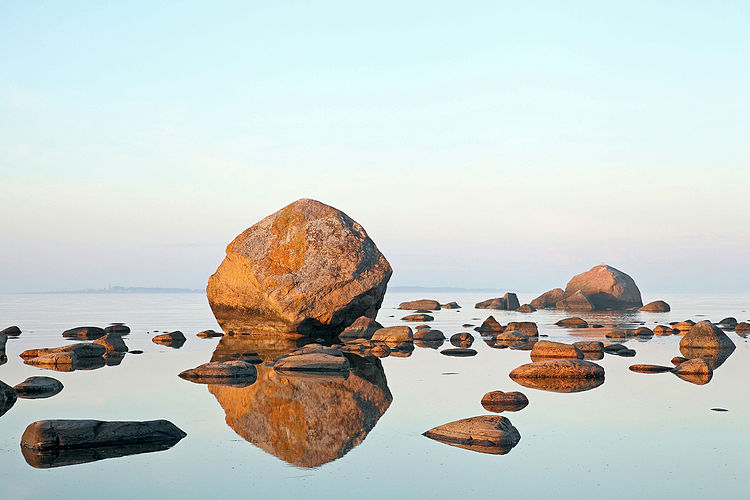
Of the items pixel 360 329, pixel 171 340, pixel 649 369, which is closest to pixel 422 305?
pixel 360 329

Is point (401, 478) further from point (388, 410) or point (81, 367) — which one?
point (81, 367)

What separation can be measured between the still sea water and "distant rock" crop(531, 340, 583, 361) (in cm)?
204

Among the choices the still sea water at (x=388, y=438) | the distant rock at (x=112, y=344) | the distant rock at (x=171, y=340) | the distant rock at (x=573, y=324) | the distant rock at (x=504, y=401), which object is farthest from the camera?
the distant rock at (x=573, y=324)

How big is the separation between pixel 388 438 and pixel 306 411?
2.45 metres

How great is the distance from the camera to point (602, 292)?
62969 mm

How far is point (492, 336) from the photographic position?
99.8 ft

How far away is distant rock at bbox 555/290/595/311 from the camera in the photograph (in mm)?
61938

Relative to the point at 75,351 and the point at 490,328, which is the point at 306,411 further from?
the point at 490,328

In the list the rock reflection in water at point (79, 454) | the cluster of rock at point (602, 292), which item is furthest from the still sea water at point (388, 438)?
the cluster of rock at point (602, 292)

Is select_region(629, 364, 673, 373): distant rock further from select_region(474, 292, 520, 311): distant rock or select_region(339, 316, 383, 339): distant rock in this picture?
select_region(474, 292, 520, 311): distant rock

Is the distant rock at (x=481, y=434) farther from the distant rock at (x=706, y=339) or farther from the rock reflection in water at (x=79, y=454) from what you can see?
the distant rock at (x=706, y=339)

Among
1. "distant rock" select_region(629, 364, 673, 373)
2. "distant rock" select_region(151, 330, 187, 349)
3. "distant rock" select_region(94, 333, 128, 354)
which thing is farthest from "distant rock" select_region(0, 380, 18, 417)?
"distant rock" select_region(629, 364, 673, 373)

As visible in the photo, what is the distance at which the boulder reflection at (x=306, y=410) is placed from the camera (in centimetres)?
998

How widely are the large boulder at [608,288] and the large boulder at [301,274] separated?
128 ft
